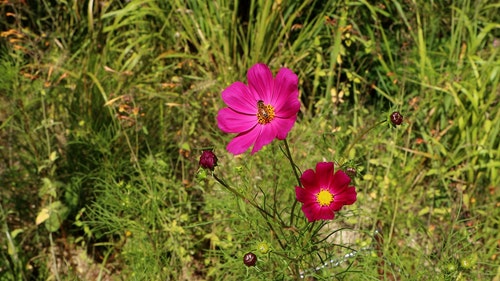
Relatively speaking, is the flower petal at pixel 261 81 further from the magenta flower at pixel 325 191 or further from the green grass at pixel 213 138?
the green grass at pixel 213 138

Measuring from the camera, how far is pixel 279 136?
3.80 ft

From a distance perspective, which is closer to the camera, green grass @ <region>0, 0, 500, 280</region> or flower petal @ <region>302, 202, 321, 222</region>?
flower petal @ <region>302, 202, 321, 222</region>

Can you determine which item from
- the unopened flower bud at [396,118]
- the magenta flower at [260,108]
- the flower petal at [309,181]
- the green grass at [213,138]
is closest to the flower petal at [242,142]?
the magenta flower at [260,108]

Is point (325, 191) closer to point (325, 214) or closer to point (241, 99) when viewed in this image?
point (325, 214)

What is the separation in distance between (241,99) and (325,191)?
283 millimetres

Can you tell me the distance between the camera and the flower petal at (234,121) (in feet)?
4.34

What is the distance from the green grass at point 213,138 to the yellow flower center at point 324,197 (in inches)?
19.6

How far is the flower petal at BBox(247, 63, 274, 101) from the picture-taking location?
50.7 inches

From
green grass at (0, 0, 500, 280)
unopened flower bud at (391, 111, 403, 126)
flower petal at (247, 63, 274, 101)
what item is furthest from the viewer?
green grass at (0, 0, 500, 280)

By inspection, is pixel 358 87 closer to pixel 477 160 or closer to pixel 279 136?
pixel 477 160

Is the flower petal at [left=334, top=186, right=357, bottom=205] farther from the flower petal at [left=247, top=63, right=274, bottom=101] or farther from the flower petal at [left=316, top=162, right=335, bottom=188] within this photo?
the flower petal at [left=247, top=63, right=274, bottom=101]

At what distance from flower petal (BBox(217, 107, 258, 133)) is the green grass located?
1.67ft

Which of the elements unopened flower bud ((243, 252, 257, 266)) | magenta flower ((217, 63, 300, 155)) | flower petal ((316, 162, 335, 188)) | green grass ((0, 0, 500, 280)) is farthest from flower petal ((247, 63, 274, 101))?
green grass ((0, 0, 500, 280))

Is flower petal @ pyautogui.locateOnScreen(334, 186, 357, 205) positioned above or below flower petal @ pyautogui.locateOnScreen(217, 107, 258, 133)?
below
